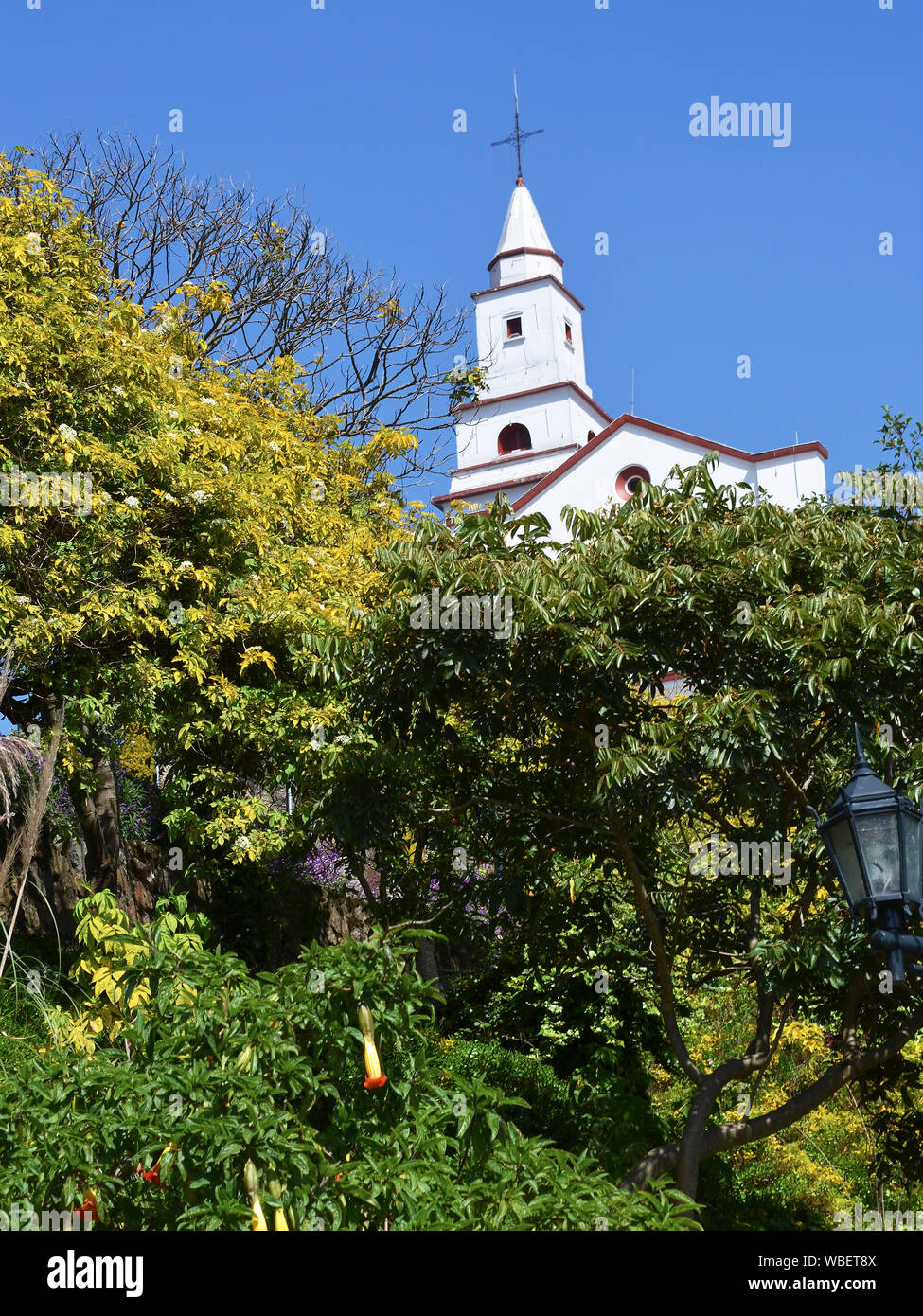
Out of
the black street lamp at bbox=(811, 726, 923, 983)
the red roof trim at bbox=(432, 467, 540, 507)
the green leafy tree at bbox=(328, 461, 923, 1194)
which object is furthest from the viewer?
the red roof trim at bbox=(432, 467, 540, 507)

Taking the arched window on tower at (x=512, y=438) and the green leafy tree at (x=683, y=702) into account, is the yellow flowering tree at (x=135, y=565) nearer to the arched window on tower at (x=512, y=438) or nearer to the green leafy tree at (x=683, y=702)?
the green leafy tree at (x=683, y=702)

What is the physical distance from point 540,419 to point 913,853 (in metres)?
34.8

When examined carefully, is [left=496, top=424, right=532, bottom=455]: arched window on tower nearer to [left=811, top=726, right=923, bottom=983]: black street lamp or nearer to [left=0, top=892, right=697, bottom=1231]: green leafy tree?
[left=811, top=726, right=923, bottom=983]: black street lamp

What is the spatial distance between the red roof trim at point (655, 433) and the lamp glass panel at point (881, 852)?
28876mm

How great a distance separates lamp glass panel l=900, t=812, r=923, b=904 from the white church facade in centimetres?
2948

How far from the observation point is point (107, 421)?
10023 mm

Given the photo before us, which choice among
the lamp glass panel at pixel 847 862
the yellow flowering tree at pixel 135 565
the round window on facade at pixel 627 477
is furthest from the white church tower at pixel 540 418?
the lamp glass panel at pixel 847 862

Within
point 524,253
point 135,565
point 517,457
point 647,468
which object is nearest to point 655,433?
point 647,468

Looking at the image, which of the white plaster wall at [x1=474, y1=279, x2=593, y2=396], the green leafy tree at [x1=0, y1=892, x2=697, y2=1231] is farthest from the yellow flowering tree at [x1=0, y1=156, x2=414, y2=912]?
the white plaster wall at [x1=474, y1=279, x2=593, y2=396]

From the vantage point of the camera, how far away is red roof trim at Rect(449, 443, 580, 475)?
1453 inches

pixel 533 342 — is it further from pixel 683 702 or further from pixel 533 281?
pixel 683 702

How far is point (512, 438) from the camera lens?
38531 mm
